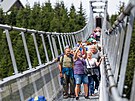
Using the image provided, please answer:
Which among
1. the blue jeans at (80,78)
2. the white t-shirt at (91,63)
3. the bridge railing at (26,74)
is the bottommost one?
the blue jeans at (80,78)

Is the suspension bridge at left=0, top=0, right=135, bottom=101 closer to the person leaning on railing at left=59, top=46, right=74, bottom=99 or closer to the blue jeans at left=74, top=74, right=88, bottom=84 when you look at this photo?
the person leaning on railing at left=59, top=46, right=74, bottom=99

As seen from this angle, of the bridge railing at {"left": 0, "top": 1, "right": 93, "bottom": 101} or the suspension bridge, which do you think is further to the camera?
the bridge railing at {"left": 0, "top": 1, "right": 93, "bottom": 101}

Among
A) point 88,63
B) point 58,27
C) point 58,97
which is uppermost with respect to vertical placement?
point 88,63

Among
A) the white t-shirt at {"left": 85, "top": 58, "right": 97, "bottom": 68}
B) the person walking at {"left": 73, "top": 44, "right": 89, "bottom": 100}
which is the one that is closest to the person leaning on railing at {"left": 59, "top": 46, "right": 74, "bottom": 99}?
the person walking at {"left": 73, "top": 44, "right": 89, "bottom": 100}

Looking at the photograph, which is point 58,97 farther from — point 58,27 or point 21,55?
Answer: point 58,27

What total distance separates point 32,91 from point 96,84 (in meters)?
4.63

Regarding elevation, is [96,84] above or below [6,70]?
below

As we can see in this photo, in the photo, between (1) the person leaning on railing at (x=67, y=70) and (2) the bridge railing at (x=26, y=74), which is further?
(1) the person leaning on railing at (x=67, y=70)

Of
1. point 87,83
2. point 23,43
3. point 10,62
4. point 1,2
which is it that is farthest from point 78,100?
point 1,2

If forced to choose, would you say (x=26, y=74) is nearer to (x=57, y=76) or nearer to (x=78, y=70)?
(x=78, y=70)

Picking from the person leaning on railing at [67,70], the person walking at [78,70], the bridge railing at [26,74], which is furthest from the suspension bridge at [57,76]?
the person walking at [78,70]

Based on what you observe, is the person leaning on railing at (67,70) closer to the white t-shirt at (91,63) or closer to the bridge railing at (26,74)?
the bridge railing at (26,74)

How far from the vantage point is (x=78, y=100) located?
11328 mm

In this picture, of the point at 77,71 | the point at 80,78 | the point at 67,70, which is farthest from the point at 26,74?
the point at 67,70
